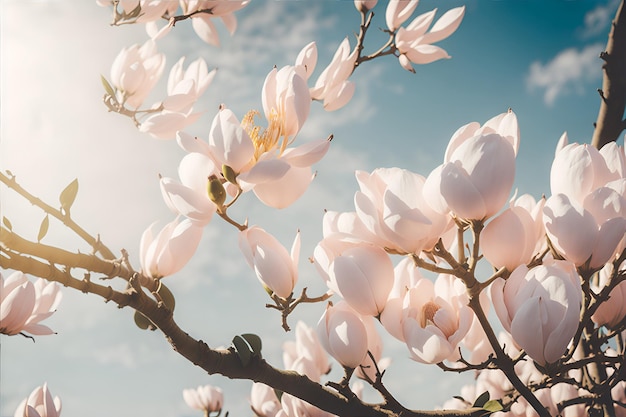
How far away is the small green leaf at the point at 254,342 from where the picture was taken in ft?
1.92

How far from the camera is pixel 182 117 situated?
70 centimetres

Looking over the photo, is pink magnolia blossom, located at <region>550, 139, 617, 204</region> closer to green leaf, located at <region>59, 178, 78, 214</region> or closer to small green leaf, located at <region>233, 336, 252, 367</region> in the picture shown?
small green leaf, located at <region>233, 336, 252, 367</region>

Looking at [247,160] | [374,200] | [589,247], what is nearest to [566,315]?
[589,247]

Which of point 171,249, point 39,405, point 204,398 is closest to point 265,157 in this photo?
point 171,249

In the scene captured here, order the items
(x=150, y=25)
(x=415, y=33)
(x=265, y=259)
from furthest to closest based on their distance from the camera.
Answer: (x=150, y=25) < (x=415, y=33) < (x=265, y=259)

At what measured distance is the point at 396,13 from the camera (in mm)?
1165

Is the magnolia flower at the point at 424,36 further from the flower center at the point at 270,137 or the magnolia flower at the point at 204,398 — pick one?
the magnolia flower at the point at 204,398

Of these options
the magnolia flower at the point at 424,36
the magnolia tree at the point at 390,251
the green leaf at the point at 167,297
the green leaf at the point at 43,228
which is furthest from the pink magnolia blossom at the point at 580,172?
the magnolia flower at the point at 424,36

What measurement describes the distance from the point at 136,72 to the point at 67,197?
1.72ft

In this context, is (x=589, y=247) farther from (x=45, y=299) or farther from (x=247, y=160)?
(x=45, y=299)

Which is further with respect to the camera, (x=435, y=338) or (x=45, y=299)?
(x=45, y=299)

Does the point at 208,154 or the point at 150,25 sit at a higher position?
the point at 150,25

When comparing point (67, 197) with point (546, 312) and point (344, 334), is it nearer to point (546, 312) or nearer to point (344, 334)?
point (344, 334)

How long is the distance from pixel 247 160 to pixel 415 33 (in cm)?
76
